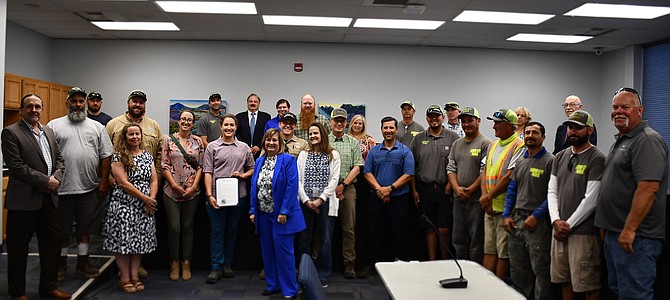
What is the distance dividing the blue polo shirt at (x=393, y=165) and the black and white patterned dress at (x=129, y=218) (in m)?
2.13

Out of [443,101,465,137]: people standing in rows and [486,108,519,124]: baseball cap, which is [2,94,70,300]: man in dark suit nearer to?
[486,108,519,124]: baseball cap

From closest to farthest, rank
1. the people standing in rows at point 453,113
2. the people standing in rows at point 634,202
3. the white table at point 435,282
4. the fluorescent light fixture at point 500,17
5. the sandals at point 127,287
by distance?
Result: the white table at point 435,282
the people standing in rows at point 634,202
the sandals at point 127,287
the people standing in rows at point 453,113
the fluorescent light fixture at point 500,17

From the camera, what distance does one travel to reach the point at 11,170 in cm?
361

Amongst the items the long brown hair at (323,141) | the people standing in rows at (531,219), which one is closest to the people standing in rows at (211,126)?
the long brown hair at (323,141)

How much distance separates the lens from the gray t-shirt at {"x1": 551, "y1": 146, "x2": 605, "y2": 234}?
10.9ft

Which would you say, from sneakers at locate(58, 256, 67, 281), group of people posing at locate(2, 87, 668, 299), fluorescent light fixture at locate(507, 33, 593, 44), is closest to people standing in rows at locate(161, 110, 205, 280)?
group of people posing at locate(2, 87, 668, 299)

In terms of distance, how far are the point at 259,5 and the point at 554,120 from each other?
6207mm

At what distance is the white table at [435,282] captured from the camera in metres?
2.28

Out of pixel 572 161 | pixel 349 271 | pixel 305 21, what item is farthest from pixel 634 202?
pixel 305 21

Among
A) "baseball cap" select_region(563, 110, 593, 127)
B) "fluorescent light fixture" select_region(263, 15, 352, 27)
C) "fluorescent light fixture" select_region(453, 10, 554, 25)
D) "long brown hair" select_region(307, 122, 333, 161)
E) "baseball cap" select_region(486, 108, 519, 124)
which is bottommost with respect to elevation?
"long brown hair" select_region(307, 122, 333, 161)

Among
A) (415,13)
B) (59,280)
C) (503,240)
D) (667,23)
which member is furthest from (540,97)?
(59,280)

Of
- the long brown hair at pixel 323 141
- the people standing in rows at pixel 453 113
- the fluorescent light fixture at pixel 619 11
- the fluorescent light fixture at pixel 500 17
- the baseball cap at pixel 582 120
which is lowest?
the long brown hair at pixel 323 141

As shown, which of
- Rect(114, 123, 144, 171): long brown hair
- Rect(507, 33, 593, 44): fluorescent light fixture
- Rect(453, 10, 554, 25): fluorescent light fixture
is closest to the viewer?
Rect(114, 123, 144, 171): long brown hair

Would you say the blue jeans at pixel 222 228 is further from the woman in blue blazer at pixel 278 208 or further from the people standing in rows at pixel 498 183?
the people standing in rows at pixel 498 183
